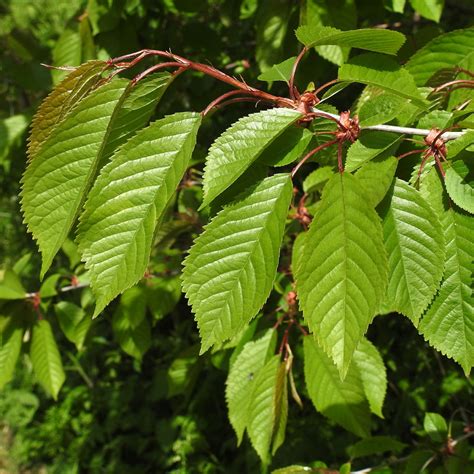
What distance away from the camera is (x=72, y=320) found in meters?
1.86

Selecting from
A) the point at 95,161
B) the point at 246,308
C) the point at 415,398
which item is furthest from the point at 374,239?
the point at 415,398

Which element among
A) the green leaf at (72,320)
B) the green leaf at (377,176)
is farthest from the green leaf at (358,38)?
the green leaf at (72,320)

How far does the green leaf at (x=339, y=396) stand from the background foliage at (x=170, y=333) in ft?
0.53

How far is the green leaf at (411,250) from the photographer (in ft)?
2.61

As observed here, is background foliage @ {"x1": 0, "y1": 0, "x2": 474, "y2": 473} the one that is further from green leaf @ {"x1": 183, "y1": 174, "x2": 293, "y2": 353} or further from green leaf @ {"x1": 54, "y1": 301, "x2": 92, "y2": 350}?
green leaf @ {"x1": 183, "y1": 174, "x2": 293, "y2": 353}

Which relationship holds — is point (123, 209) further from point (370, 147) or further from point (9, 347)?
point (9, 347)

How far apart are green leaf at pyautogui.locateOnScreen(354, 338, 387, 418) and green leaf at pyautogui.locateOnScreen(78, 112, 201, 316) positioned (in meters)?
0.78

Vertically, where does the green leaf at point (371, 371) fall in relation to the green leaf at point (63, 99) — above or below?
below

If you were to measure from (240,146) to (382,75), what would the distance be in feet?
0.73

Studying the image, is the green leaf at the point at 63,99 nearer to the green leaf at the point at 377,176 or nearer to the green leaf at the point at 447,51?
the green leaf at the point at 377,176

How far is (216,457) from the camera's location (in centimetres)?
309

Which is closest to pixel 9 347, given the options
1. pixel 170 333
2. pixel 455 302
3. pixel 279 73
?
pixel 279 73

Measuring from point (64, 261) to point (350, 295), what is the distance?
10.7 feet

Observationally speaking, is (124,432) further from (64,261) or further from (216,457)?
(64,261)
